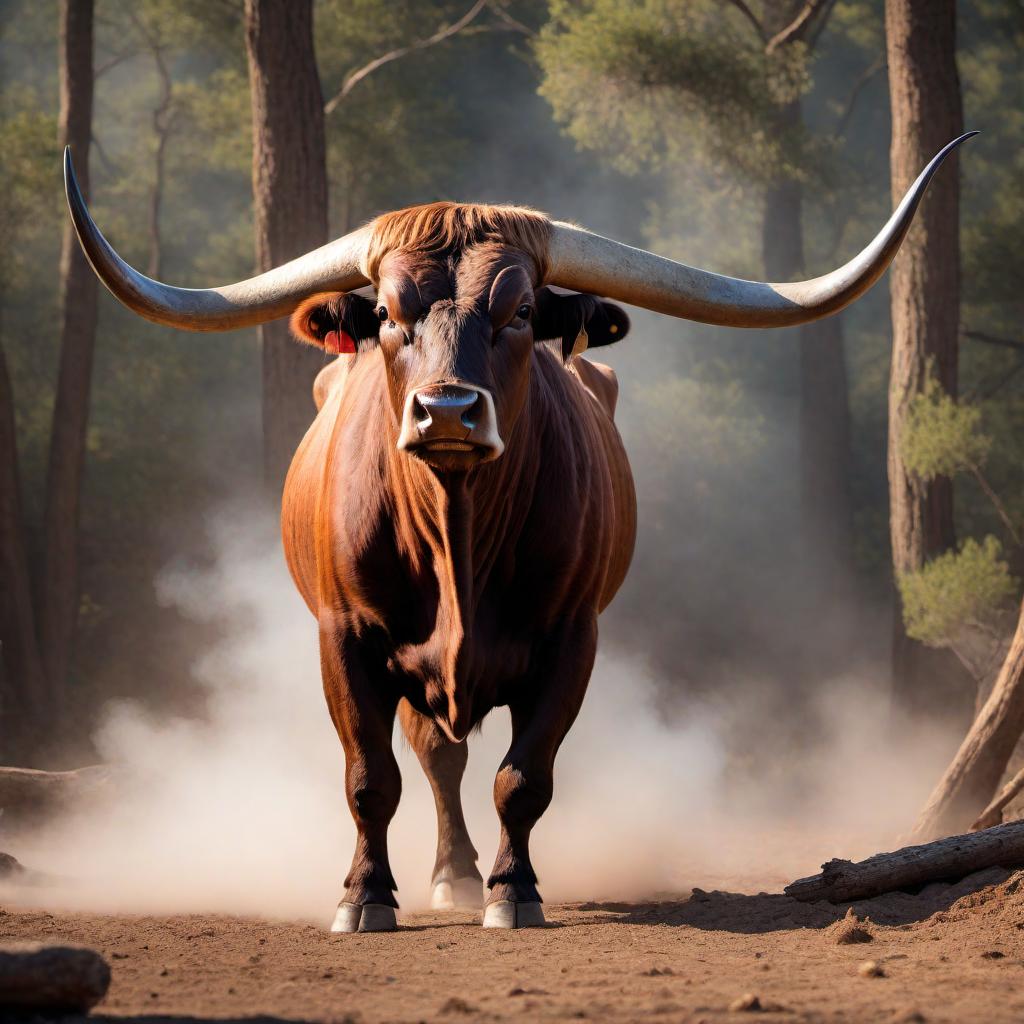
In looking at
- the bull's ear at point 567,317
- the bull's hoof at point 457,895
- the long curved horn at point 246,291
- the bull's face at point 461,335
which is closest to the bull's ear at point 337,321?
the bull's face at point 461,335

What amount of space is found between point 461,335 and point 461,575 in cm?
85

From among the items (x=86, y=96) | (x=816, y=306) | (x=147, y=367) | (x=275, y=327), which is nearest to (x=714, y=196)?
(x=147, y=367)

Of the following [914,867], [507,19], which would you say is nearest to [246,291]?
[914,867]

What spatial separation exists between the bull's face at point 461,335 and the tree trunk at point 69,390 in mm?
7957

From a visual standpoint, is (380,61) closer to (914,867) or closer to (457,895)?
(457,895)

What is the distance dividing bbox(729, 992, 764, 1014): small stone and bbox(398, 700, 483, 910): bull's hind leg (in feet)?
8.85

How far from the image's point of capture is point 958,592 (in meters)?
9.01

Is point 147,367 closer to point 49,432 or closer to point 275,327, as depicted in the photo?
point 49,432

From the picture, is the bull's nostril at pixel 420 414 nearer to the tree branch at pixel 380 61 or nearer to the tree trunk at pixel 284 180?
the tree trunk at pixel 284 180

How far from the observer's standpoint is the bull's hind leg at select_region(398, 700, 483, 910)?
574 centimetres

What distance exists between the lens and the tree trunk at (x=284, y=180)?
9.57 metres

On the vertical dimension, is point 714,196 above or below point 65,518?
above

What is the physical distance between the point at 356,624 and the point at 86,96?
876cm

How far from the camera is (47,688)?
12.0 m
